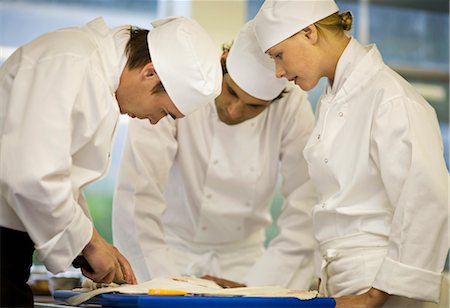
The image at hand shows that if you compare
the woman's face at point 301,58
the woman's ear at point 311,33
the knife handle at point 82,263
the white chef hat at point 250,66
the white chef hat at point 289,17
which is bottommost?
the knife handle at point 82,263

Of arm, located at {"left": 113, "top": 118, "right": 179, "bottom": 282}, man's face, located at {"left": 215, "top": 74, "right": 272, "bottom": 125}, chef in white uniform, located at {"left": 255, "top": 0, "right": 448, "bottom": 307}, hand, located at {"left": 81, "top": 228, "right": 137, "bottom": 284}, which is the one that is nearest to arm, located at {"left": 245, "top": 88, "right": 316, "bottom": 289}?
man's face, located at {"left": 215, "top": 74, "right": 272, "bottom": 125}

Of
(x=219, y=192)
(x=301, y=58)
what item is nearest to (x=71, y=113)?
(x=301, y=58)

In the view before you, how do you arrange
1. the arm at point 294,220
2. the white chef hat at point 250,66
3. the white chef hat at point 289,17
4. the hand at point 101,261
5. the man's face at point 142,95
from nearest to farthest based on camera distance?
the hand at point 101,261 < the man's face at point 142,95 < the white chef hat at point 289,17 < the white chef hat at point 250,66 < the arm at point 294,220

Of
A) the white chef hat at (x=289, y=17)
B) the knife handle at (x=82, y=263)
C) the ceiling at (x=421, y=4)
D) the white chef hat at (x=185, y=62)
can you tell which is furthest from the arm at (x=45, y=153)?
the ceiling at (x=421, y=4)

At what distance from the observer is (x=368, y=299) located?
2.06 m

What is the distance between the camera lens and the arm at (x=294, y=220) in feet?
9.45

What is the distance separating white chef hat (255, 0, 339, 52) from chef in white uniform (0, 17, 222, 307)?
24 cm

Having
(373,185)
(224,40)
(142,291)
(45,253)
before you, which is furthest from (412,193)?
(224,40)

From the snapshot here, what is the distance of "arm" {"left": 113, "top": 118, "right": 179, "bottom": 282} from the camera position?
275cm

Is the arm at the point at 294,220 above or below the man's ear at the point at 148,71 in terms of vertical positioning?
below

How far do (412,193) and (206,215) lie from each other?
39.3 inches

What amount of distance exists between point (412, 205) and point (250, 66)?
2.65 ft

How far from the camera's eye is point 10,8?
4477 millimetres

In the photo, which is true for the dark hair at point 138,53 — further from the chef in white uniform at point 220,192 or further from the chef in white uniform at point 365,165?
the chef in white uniform at point 220,192
